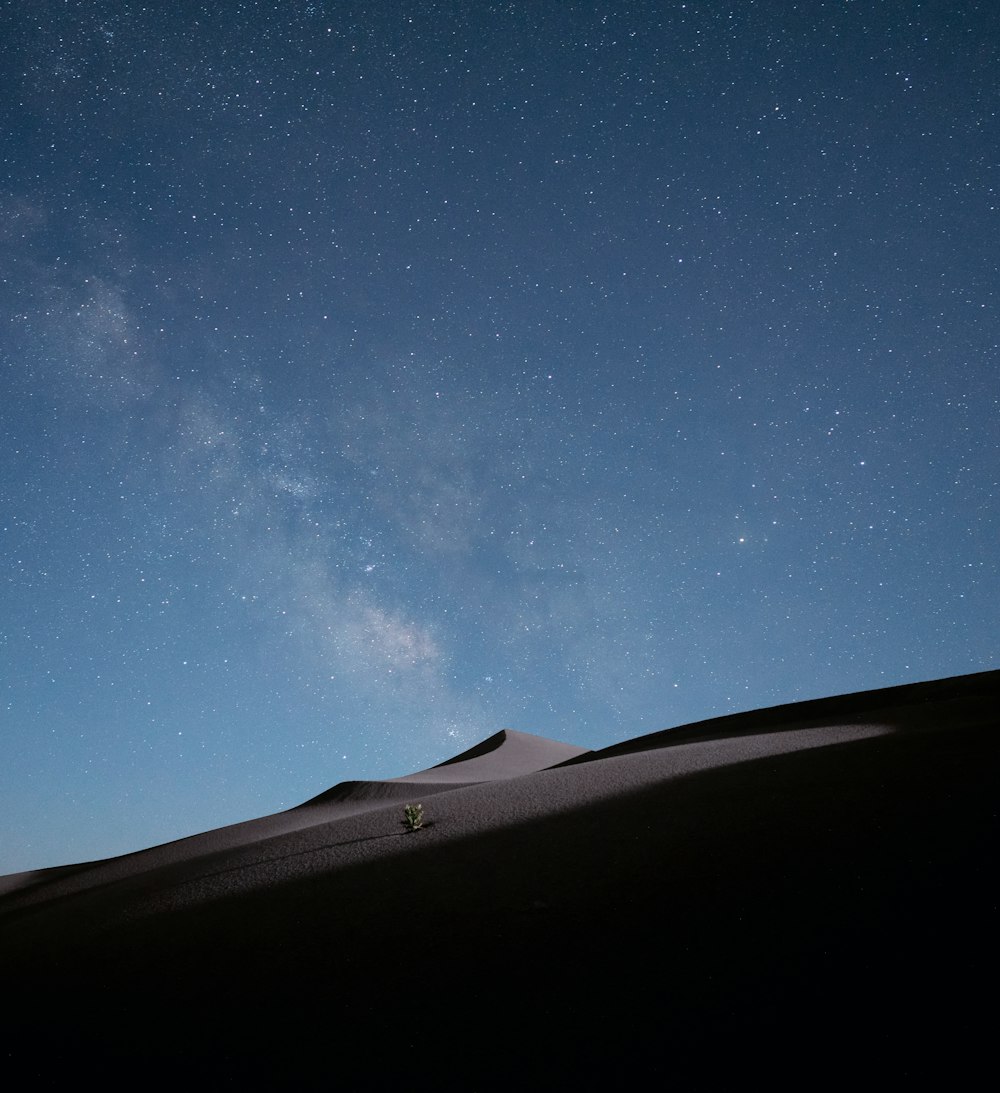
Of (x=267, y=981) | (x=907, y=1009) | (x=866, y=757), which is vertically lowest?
(x=907, y=1009)

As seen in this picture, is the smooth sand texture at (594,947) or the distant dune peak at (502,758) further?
the distant dune peak at (502,758)

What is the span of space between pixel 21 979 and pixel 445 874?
3789mm

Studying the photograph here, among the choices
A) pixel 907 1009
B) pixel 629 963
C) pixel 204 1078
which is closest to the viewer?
pixel 907 1009

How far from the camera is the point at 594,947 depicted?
15.1 ft

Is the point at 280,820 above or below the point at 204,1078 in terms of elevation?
above

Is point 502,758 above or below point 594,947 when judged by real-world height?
above

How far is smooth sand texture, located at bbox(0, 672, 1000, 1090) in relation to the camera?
11.6 ft

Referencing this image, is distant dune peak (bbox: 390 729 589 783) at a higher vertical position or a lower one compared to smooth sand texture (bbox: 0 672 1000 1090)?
higher

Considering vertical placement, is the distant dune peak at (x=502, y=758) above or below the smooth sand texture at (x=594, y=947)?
above

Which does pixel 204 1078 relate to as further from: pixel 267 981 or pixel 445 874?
pixel 445 874

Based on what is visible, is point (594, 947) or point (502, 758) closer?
point (594, 947)

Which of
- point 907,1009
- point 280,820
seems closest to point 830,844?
point 907,1009

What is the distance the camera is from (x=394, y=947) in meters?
5.23

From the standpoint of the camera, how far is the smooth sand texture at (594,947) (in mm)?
3537
